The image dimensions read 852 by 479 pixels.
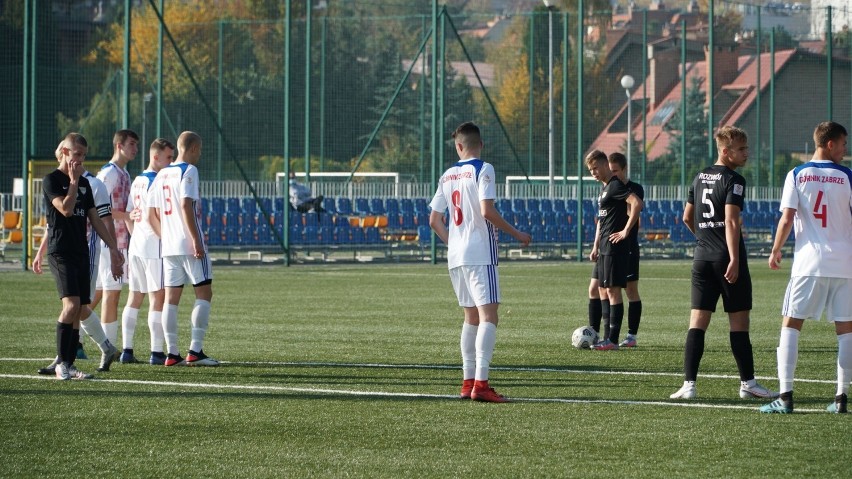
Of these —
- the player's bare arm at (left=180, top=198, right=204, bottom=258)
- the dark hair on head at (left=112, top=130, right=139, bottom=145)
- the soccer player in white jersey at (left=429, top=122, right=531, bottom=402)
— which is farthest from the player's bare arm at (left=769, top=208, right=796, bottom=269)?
the dark hair on head at (left=112, top=130, right=139, bottom=145)

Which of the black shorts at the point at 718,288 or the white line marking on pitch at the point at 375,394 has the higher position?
the black shorts at the point at 718,288

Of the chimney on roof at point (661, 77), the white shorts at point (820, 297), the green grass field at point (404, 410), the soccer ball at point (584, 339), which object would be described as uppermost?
the chimney on roof at point (661, 77)

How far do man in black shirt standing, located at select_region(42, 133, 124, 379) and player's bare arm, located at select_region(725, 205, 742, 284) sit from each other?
15.8ft

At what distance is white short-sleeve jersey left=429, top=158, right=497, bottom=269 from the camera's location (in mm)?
9422

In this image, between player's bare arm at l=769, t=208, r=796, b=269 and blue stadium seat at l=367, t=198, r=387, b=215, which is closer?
player's bare arm at l=769, t=208, r=796, b=269

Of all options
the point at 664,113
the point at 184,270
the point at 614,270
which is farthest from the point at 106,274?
the point at 664,113

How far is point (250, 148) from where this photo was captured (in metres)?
46.0

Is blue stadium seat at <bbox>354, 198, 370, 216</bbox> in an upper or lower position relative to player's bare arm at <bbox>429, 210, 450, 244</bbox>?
upper

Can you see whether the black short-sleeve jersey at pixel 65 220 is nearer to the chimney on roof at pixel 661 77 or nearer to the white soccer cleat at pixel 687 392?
the white soccer cleat at pixel 687 392

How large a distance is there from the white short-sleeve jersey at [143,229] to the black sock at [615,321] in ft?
15.5

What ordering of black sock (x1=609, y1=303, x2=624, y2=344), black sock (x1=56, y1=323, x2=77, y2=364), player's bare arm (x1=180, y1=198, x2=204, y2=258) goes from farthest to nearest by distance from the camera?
black sock (x1=609, y1=303, x2=624, y2=344), player's bare arm (x1=180, y1=198, x2=204, y2=258), black sock (x1=56, y1=323, x2=77, y2=364)

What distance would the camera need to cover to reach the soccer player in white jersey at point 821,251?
8648mm

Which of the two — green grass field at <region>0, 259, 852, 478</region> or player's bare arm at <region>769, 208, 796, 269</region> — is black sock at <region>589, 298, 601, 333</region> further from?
player's bare arm at <region>769, 208, 796, 269</region>

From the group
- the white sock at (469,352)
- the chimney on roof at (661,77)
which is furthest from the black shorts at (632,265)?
the chimney on roof at (661,77)
